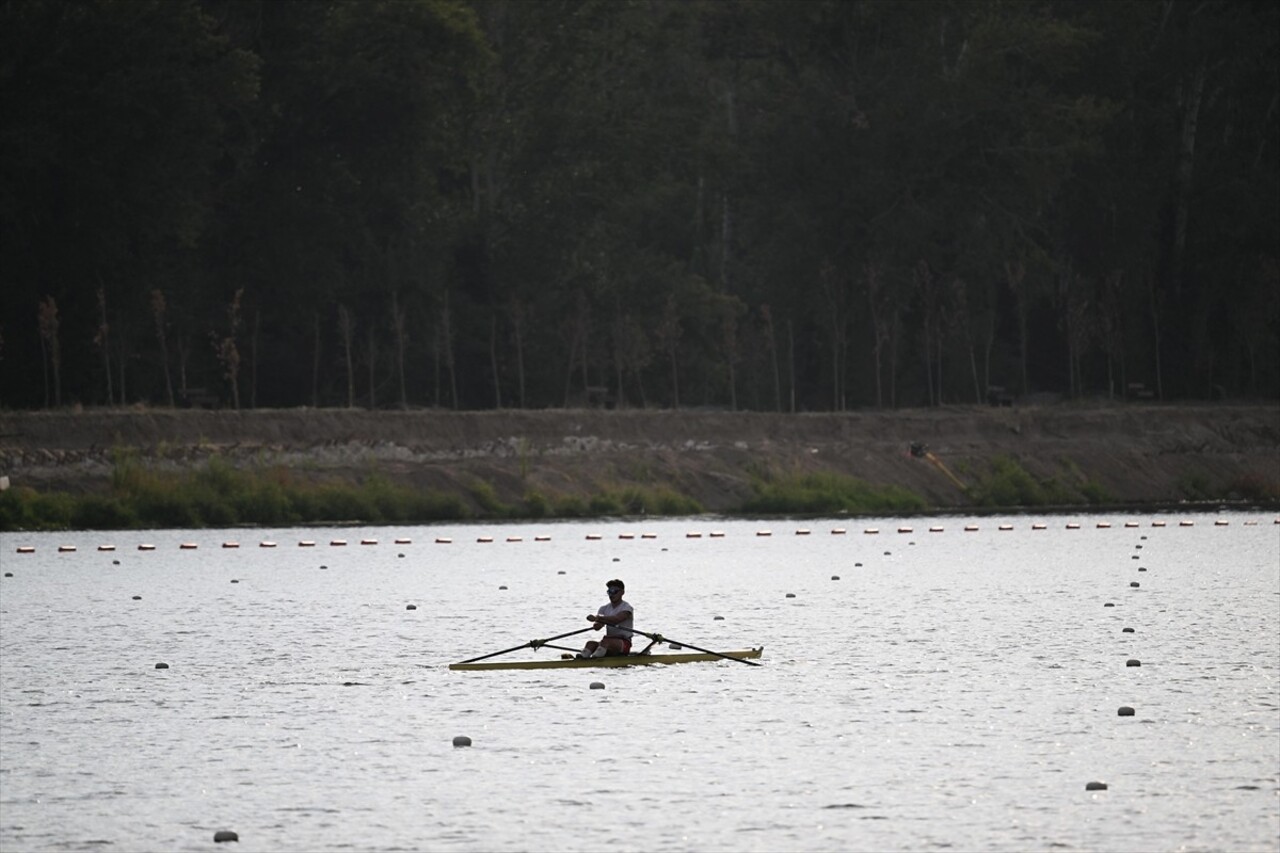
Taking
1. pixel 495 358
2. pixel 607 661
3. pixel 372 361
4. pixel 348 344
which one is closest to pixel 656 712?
pixel 607 661

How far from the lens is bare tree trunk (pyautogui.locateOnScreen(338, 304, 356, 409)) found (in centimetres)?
8961

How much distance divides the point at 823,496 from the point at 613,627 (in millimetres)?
50143

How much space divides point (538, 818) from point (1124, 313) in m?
86.2

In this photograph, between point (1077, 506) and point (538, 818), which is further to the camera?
point (1077, 506)

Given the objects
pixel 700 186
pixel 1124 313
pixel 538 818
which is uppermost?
pixel 700 186

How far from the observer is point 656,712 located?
30.1 meters

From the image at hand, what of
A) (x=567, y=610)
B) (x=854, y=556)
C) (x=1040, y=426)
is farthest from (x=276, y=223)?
(x=567, y=610)

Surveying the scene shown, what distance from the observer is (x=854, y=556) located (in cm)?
6181

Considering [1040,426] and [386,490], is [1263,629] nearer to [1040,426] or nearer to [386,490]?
[386,490]

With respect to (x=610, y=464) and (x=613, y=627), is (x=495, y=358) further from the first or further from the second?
(x=613, y=627)

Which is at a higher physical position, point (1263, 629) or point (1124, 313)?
point (1124, 313)

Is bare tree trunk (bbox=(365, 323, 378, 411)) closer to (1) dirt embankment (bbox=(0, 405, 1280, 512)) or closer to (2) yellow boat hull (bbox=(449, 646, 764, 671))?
(1) dirt embankment (bbox=(0, 405, 1280, 512))

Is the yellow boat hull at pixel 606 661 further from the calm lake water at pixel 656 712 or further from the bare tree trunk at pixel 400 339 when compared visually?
the bare tree trunk at pixel 400 339

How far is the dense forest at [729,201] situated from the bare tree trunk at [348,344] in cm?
31
